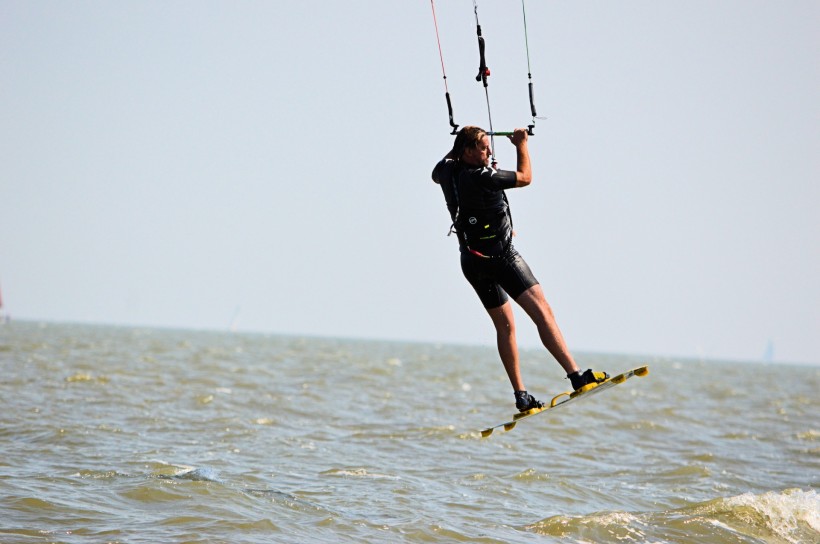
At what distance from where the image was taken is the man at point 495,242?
8.63 metres

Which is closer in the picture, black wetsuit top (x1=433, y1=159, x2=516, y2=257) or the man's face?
black wetsuit top (x1=433, y1=159, x2=516, y2=257)

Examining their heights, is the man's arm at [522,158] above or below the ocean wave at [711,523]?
above

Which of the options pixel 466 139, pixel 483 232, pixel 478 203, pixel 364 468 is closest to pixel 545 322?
pixel 483 232

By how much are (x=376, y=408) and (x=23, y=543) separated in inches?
532

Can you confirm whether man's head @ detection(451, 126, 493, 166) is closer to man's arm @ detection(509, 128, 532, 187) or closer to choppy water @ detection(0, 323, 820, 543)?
man's arm @ detection(509, 128, 532, 187)

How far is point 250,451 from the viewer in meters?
13.6

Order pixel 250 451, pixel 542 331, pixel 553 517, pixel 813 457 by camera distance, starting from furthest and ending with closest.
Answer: pixel 813 457
pixel 250 451
pixel 553 517
pixel 542 331

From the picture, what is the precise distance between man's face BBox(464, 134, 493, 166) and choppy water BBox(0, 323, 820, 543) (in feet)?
11.8

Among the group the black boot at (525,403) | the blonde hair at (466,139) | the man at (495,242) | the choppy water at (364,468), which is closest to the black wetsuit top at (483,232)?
the man at (495,242)

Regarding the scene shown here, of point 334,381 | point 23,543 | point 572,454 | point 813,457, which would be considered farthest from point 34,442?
point 334,381

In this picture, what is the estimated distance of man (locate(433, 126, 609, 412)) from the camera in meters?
8.63

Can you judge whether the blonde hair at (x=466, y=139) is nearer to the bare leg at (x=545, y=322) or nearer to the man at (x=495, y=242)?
the man at (x=495, y=242)

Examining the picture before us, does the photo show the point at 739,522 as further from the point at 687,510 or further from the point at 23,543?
the point at 23,543

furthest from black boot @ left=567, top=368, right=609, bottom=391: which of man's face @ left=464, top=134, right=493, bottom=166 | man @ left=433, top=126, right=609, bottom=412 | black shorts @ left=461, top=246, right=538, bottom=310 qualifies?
man's face @ left=464, top=134, right=493, bottom=166
